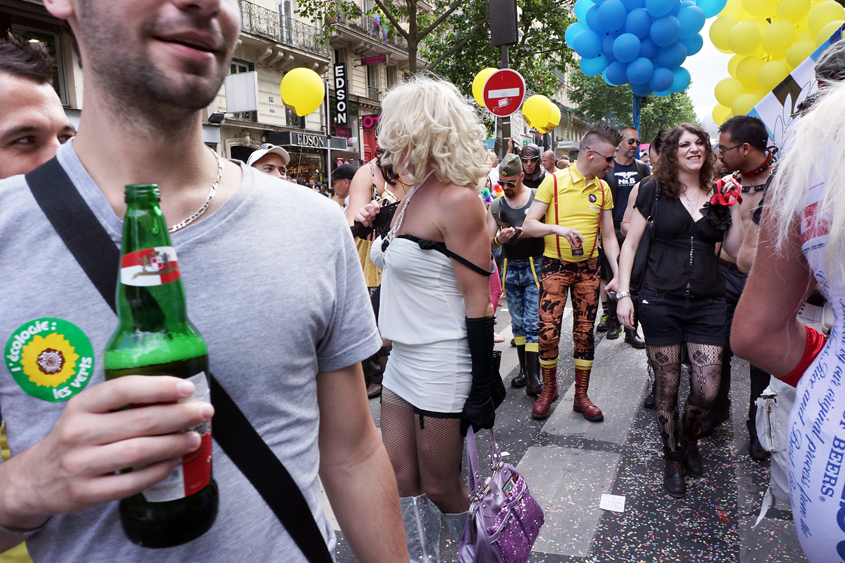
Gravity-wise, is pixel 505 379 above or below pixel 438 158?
below

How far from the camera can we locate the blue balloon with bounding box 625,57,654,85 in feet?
25.8

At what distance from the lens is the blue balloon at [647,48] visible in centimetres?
784

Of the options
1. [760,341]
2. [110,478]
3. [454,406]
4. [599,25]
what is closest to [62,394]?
[110,478]

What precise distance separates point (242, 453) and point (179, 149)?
0.52 meters

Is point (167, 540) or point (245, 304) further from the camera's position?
point (245, 304)

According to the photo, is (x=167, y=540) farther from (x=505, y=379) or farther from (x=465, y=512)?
(x=505, y=379)

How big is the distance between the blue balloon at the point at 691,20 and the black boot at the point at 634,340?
4.39m

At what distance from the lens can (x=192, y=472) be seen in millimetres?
693

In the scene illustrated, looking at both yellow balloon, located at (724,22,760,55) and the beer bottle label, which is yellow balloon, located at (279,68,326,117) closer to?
yellow balloon, located at (724,22,760,55)

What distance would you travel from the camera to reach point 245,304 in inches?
36.3

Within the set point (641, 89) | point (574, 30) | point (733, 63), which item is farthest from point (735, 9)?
point (574, 30)

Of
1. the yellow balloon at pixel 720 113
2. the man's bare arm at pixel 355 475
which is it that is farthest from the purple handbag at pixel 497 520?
the yellow balloon at pixel 720 113

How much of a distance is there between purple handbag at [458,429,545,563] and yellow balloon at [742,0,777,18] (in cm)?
559

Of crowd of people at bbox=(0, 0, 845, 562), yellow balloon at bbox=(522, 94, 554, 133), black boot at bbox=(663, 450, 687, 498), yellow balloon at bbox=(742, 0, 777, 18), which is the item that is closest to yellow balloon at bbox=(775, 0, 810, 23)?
yellow balloon at bbox=(742, 0, 777, 18)
